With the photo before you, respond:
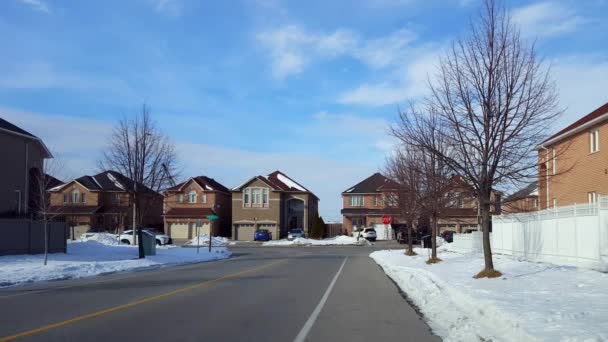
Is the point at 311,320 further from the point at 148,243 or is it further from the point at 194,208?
the point at 194,208

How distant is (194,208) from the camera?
7875 cm

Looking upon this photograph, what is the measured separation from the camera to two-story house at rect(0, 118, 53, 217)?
1449 inches

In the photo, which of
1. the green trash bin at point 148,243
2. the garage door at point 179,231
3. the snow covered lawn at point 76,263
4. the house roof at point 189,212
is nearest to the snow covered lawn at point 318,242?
the house roof at point 189,212

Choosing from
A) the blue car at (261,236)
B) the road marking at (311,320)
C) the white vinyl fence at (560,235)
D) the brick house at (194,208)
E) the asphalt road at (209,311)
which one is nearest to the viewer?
the road marking at (311,320)

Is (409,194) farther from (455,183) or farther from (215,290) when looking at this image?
(215,290)

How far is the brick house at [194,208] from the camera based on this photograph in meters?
77.2

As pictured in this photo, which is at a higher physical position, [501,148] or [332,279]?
[501,148]

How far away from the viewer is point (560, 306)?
1136cm

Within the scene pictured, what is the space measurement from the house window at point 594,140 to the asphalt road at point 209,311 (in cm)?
1395

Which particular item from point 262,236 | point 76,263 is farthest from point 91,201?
point 76,263

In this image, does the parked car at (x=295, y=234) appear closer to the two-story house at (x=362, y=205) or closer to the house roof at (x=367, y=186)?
the two-story house at (x=362, y=205)

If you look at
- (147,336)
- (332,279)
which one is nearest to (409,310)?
(147,336)

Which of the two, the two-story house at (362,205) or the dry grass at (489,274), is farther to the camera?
the two-story house at (362,205)

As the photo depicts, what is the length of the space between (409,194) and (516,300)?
814 inches
